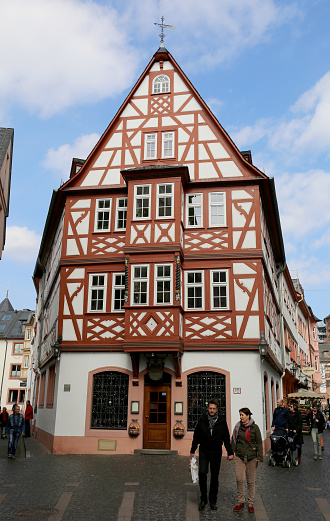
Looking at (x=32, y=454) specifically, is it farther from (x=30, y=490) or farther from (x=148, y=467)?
(x=30, y=490)

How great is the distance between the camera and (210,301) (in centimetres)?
1889

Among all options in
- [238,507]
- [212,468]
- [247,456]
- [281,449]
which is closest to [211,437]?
[212,468]

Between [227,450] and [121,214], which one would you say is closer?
[227,450]

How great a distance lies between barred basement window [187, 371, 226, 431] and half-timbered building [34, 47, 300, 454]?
0.04 meters

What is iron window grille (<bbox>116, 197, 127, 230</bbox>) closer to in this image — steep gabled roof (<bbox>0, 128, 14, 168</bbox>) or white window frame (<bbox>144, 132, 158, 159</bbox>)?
white window frame (<bbox>144, 132, 158, 159</bbox>)

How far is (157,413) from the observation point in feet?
60.4

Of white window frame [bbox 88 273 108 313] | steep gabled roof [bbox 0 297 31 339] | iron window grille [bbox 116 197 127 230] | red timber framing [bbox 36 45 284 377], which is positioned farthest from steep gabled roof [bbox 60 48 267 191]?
steep gabled roof [bbox 0 297 31 339]

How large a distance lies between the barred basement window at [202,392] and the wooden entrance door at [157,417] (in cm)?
81

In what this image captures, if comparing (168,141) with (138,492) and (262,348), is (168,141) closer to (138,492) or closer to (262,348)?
(262,348)

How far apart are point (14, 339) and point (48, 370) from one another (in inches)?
1923

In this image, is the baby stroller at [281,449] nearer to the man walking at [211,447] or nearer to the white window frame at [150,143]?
the man walking at [211,447]

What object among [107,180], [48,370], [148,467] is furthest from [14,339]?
[148,467]

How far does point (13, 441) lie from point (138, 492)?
7.40 m

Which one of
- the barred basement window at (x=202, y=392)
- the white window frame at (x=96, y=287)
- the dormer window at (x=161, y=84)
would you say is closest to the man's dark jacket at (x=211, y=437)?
the barred basement window at (x=202, y=392)
